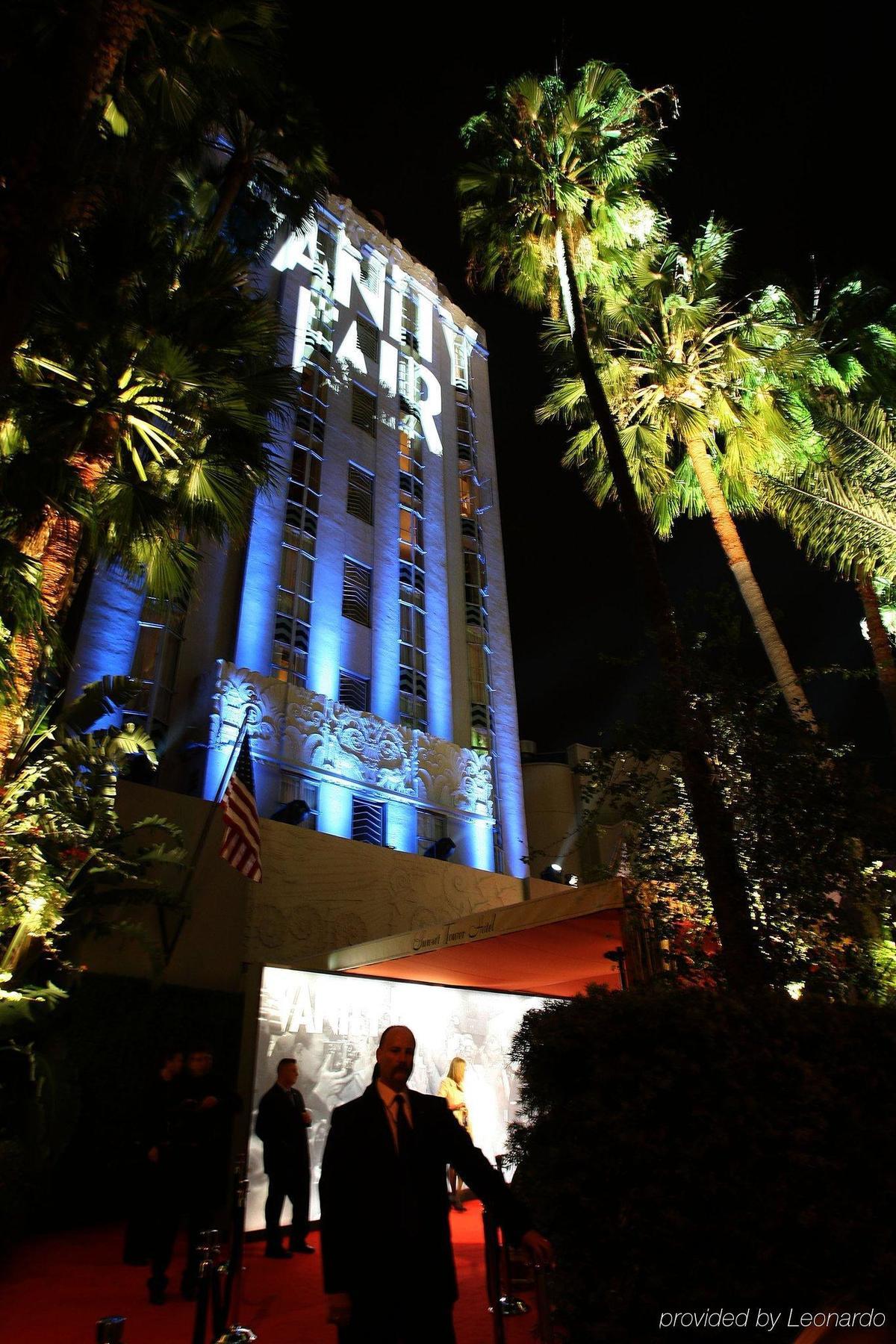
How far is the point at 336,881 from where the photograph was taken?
16969 mm

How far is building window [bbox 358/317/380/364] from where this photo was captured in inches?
1123

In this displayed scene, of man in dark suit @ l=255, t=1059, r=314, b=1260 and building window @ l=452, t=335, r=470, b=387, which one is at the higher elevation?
building window @ l=452, t=335, r=470, b=387

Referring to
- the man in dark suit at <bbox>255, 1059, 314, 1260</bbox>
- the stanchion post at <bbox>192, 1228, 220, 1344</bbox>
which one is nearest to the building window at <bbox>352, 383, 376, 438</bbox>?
the man in dark suit at <bbox>255, 1059, 314, 1260</bbox>

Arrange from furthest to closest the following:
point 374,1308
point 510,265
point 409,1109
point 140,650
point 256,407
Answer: point 140,650 → point 510,265 → point 256,407 → point 409,1109 → point 374,1308

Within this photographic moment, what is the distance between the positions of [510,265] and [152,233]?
7.31m

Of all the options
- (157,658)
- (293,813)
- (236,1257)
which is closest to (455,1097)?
(236,1257)

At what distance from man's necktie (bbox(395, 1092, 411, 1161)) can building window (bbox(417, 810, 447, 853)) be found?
17500mm

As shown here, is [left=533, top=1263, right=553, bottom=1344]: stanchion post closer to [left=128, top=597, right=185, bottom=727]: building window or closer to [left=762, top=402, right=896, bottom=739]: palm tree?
[left=762, top=402, right=896, bottom=739]: palm tree

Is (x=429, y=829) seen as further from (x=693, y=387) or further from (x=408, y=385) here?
(x=408, y=385)

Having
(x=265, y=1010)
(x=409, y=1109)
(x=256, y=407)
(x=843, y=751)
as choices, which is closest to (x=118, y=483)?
(x=256, y=407)

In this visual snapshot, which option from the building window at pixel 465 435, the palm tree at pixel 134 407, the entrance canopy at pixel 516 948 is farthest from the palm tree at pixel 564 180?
the building window at pixel 465 435

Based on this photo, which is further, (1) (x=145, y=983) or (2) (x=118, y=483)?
(1) (x=145, y=983)

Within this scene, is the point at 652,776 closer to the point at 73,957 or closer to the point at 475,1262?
the point at 475,1262

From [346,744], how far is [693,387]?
37.8 ft
